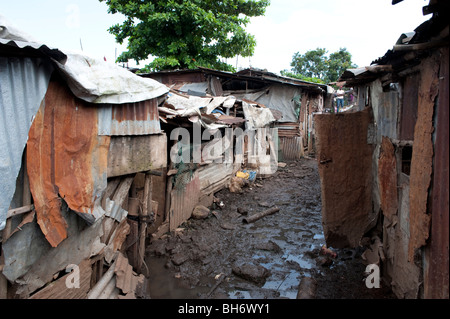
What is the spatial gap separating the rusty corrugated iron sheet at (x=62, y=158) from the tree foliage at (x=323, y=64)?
2931 centimetres

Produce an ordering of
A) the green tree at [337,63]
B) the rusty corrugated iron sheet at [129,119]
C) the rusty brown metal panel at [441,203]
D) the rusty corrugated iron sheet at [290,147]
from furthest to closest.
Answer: the green tree at [337,63] < the rusty corrugated iron sheet at [290,147] < the rusty corrugated iron sheet at [129,119] < the rusty brown metal panel at [441,203]

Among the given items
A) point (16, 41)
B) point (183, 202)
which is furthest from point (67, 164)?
point (183, 202)

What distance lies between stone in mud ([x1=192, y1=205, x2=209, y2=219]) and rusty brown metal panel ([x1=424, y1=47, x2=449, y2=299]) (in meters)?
5.77

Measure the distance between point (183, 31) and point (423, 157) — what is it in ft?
50.8

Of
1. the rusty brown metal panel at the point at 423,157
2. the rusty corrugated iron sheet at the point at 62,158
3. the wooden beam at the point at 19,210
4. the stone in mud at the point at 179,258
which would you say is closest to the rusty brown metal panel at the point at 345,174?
the rusty brown metal panel at the point at 423,157

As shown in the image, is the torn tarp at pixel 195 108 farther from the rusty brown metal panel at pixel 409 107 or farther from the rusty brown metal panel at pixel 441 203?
the rusty brown metal panel at pixel 441 203

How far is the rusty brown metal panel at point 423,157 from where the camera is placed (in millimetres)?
3219

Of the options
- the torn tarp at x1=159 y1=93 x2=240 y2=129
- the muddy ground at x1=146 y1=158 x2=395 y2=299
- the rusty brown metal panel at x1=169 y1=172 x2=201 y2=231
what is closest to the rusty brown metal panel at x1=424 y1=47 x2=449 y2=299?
the muddy ground at x1=146 y1=158 x2=395 y2=299

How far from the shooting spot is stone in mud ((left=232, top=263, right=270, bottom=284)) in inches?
211

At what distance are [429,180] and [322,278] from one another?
2.99m

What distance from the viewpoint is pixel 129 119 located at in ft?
14.6
